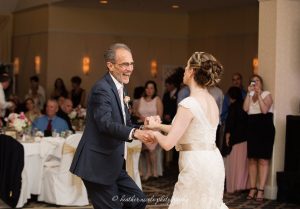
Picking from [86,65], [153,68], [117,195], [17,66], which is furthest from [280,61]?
[17,66]

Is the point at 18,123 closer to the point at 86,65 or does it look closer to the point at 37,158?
the point at 37,158

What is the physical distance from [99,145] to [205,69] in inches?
35.1

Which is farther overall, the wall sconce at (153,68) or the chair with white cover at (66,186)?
the wall sconce at (153,68)

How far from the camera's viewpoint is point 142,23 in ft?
53.2

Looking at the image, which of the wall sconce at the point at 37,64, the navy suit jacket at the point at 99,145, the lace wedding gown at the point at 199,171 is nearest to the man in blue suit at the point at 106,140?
the navy suit jacket at the point at 99,145

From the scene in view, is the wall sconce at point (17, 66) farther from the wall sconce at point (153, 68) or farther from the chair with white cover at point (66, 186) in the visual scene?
the chair with white cover at point (66, 186)

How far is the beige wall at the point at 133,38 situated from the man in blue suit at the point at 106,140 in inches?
392

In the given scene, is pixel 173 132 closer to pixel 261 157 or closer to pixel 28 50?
pixel 261 157

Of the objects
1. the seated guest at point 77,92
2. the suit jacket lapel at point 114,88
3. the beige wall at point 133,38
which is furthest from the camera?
the beige wall at point 133,38

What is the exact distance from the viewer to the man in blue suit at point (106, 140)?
4.70 m

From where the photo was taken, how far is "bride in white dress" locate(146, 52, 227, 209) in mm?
4484

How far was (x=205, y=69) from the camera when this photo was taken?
178 inches

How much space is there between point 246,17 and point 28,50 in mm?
5167

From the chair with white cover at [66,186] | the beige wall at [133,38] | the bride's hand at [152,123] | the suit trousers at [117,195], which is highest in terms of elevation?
the beige wall at [133,38]
